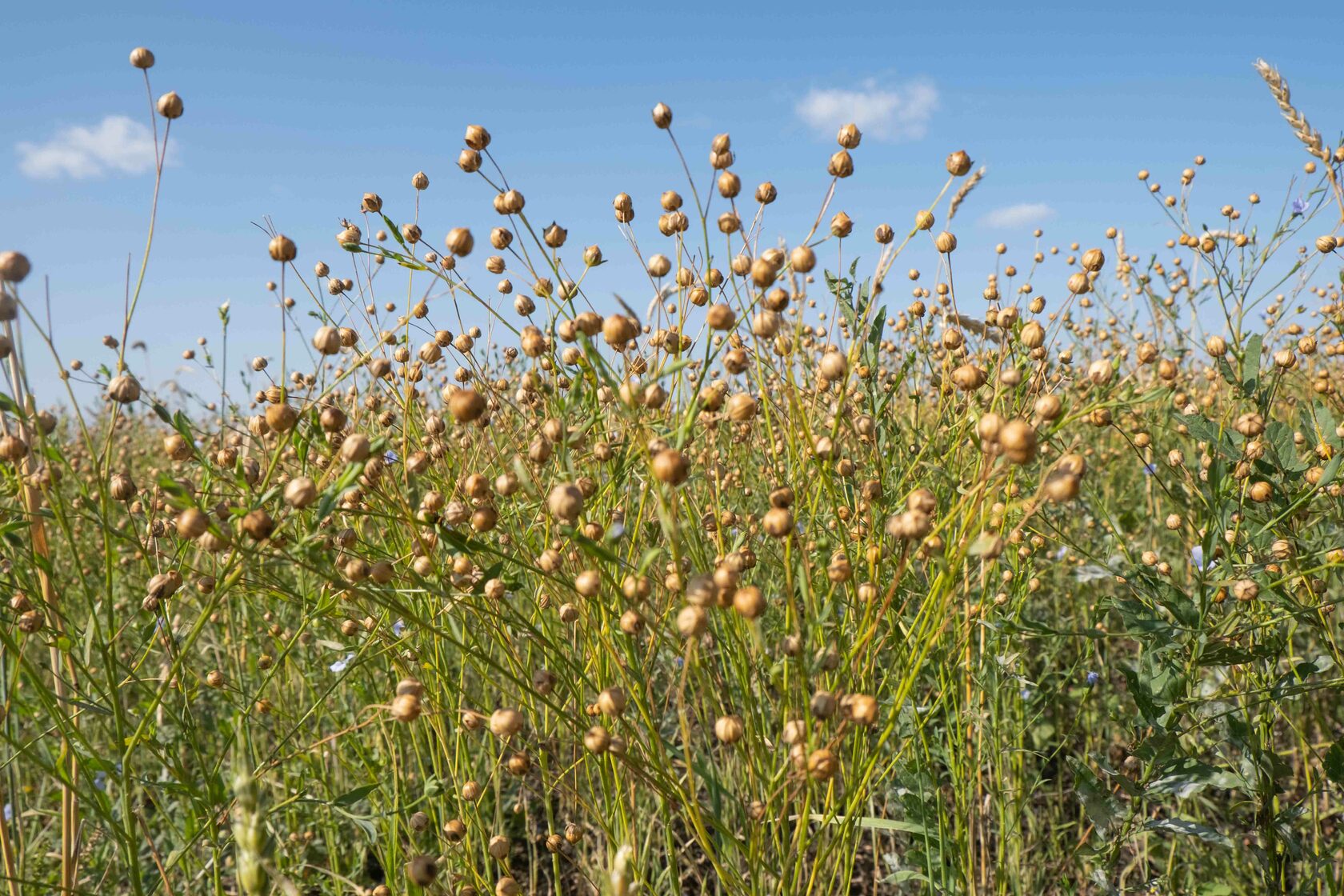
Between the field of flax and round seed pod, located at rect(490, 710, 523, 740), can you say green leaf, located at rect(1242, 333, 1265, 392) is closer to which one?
the field of flax

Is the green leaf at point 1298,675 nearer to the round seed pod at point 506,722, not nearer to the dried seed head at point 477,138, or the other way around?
the round seed pod at point 506,722

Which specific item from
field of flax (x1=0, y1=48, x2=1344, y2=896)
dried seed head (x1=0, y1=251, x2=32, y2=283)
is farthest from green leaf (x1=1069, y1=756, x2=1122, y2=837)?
dried seed head (x1=0, y1=251, x2=32, y2=283)

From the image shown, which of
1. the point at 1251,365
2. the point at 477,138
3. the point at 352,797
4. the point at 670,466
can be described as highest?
the point at 477,138

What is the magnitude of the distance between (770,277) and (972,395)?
379mm

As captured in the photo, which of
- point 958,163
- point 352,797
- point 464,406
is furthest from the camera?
point 958,163

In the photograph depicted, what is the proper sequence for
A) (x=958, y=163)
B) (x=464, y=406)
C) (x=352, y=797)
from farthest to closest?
(x=958, y=163) < (x=352, y=797) < (x=464, y=406)

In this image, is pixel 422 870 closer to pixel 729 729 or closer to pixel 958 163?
pixel 729 729

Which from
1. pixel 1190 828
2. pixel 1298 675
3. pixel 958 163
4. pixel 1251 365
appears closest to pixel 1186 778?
pixel 1190 828

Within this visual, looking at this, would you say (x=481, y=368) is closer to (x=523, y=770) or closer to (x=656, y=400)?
(x=656, y=400)

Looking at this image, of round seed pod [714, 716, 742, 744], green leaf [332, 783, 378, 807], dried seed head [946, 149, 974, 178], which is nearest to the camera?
round seed pod [714, 716, 742, 744]

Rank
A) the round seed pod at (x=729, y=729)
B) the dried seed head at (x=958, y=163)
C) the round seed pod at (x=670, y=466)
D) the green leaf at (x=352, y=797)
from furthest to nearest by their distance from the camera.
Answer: the dried seed head at (x=958, y=163), the green leaf at (x=352, y=797), the round seed pod at (x=729, y=729), the round seed pod at (x=670, y=466)

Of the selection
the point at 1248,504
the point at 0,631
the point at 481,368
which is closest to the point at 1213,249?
the point at 1248,504

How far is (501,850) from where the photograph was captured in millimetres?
1135

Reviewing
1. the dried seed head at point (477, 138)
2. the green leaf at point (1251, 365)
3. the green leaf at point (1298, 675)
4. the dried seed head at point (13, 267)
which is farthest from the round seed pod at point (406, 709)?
the green leaf at point (1251, 365)
